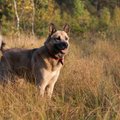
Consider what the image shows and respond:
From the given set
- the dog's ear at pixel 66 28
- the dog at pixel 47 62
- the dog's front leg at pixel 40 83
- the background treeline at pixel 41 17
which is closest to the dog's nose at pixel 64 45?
the dog at pixel 47 62

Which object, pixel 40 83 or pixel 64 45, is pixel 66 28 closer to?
pixel 64 45

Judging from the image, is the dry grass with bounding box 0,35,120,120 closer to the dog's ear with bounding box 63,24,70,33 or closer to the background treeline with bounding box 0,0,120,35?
the dog's ear with bounding box 63,24,70,33

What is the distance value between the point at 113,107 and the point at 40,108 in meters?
0.88

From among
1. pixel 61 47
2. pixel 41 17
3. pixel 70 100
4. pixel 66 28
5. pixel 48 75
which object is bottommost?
pixel 41 17

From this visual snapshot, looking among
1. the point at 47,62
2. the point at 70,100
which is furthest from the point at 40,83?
the point at 70,100

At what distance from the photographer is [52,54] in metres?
6.39

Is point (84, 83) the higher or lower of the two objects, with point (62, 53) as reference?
lower

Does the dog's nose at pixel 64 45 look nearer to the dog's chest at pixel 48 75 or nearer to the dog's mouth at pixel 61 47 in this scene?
the dog's mouth at pixel 61 47

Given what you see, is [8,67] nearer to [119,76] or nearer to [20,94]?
[20,94]

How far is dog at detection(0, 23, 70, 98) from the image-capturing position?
6.24 metres

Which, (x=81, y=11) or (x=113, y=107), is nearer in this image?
(x=113, y=107)

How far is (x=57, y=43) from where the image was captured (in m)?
6.30

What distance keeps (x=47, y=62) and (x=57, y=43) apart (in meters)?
0.32

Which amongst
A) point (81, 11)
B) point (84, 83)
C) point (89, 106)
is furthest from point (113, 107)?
point (81, 11)
